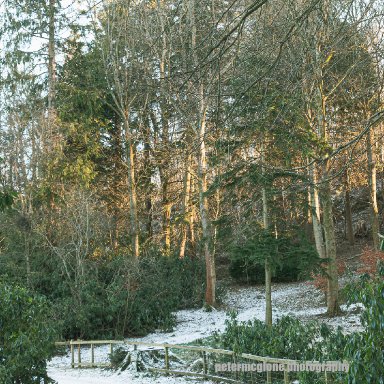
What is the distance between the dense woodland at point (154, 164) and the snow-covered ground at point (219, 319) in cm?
67

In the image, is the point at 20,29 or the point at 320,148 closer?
the point at 320,148

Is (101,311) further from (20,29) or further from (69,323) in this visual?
(20,29)

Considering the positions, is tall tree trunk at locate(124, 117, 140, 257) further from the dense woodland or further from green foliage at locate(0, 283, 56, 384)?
green foliage at locate(0, 283, 56, 384)

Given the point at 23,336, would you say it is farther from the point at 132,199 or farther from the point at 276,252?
the point at 132,199

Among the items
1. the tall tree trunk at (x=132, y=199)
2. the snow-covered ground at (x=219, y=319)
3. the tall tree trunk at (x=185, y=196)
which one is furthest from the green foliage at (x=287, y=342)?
the tall tree trunk at (x=185, y=196)

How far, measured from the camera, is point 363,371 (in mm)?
3311

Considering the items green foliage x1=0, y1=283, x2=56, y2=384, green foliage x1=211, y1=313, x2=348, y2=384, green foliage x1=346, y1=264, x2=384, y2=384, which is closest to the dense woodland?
green foliage x1=211, y1=313, x2=348, y2=384

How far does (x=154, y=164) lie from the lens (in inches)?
929

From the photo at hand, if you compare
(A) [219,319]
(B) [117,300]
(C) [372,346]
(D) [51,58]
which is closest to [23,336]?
(C) [372,346]

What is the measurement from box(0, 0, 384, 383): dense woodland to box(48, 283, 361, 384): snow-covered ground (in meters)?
0.67

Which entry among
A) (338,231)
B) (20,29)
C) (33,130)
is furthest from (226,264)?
(20,29)

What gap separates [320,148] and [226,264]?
15.2 m

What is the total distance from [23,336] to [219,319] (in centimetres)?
1144

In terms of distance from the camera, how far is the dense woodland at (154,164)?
13.5 meters
